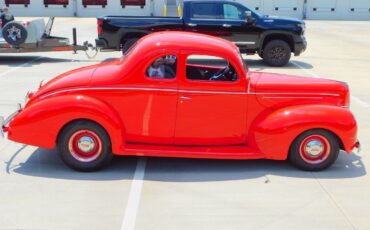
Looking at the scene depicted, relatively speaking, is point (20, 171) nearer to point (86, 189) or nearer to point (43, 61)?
point (86, 189)

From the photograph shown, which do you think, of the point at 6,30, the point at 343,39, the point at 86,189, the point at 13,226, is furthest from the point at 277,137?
the point at 343,39

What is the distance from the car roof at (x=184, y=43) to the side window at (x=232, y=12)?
805 cm

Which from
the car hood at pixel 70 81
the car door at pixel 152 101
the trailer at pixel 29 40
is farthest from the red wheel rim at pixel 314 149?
the trailer at pixel 29 40

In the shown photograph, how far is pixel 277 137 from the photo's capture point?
600cm

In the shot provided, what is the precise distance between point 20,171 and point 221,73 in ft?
9.36

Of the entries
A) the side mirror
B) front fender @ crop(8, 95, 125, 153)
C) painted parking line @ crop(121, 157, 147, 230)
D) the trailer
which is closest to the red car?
front fender @ crop(8, 95, 125, 153)

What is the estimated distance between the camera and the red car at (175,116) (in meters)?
5.90

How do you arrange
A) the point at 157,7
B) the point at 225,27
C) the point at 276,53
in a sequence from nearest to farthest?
the point at 225,27, the point at 276,53, the point at 157,7

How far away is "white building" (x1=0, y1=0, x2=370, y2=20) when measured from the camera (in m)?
35.2

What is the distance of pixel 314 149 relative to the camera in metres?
6.12

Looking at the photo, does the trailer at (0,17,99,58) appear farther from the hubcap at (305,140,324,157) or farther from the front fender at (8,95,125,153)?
the hubcap at (305,140,324,157)

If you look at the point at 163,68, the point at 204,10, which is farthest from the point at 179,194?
the point at 204,10

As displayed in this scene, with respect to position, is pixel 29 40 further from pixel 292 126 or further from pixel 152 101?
pixel 292 126

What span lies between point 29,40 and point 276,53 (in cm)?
723
